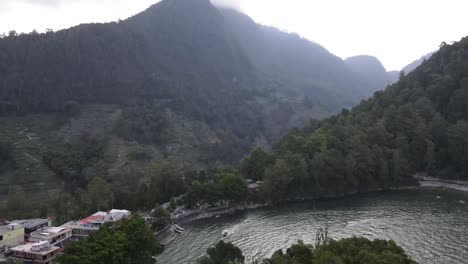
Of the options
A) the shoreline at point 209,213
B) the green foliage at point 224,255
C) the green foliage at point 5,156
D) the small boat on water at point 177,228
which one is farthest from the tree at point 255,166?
the green foliage at point 5,156

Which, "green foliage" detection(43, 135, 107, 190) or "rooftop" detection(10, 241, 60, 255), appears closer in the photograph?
"rooftop" detection(10, 241, 60, 255)

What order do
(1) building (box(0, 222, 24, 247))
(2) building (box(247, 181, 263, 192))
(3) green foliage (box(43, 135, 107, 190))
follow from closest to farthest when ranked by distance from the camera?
(1) building (box(0, 222, 24, 247)) → (2) building (box(247, 181, 263, 192)) → (3) green foliage (box(43, 135, 107, 190))

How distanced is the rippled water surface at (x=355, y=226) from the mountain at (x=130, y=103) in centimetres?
1904

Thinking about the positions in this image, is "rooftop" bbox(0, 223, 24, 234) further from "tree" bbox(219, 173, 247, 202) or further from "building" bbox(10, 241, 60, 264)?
"tree" bbox(219, 173, 247, 202)

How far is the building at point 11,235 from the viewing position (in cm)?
3441

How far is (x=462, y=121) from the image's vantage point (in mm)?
65375

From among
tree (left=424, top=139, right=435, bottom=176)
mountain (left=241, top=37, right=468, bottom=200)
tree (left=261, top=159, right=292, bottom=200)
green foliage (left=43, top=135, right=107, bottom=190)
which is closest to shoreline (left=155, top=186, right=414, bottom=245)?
mountain (left=241, top=37, right=468, bottom=200)

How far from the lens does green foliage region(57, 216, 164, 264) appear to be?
26.5 meters

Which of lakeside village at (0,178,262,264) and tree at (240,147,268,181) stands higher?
tree at (240,147,268,181)

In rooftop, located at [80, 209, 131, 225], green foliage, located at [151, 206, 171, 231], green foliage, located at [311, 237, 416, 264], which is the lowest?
green foliage, located at [151, 206, 171, 231]

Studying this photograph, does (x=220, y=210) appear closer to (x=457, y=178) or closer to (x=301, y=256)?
(x=301, y=256)

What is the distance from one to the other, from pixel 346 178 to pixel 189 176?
25.3 m

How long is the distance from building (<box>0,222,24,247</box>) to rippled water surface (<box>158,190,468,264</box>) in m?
13.3

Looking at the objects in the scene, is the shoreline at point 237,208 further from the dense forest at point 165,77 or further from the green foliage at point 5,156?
the dense forest at point 165,77
